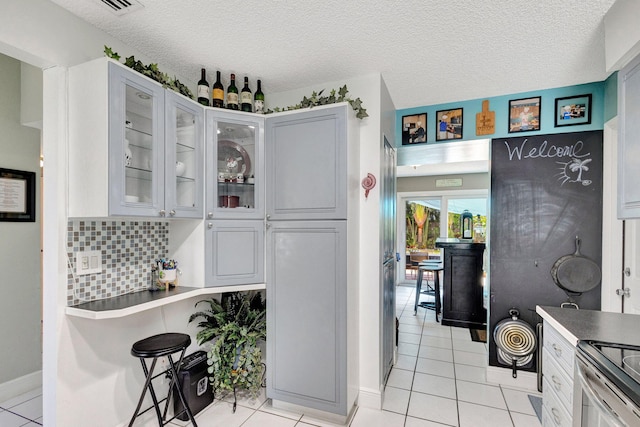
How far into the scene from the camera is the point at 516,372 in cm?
275

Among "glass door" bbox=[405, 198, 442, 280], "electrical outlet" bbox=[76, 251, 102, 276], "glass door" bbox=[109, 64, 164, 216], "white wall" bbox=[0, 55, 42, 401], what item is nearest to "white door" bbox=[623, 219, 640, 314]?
"glass door" bbox=[109, 64, 164, 216]

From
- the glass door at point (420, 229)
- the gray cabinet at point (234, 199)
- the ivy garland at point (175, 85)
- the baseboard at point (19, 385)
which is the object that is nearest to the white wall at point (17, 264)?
the baseboard at point (19, 385)

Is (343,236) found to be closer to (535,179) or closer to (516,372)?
(535,179)

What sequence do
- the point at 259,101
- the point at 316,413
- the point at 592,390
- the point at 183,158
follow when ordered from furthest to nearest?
the point at 259,101, the point at 316,413, the point at 183,158, the point at 592,390

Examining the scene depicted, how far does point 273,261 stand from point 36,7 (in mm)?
2032

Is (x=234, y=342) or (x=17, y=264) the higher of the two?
(x=17, y=264)

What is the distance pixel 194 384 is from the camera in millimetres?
2279

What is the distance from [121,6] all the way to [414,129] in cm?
257

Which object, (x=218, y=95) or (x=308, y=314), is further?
(x=218, y=95)

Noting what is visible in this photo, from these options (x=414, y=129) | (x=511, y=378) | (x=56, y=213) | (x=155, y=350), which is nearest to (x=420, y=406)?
(x=511, y=378)

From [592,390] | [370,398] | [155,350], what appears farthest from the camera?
[370,398]

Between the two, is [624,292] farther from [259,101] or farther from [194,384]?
[194,384]

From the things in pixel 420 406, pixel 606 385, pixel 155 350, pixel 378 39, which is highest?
pixel 378 39

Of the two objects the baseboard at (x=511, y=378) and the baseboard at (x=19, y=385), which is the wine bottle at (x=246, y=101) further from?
the baseboard at (x=511, y=378)
